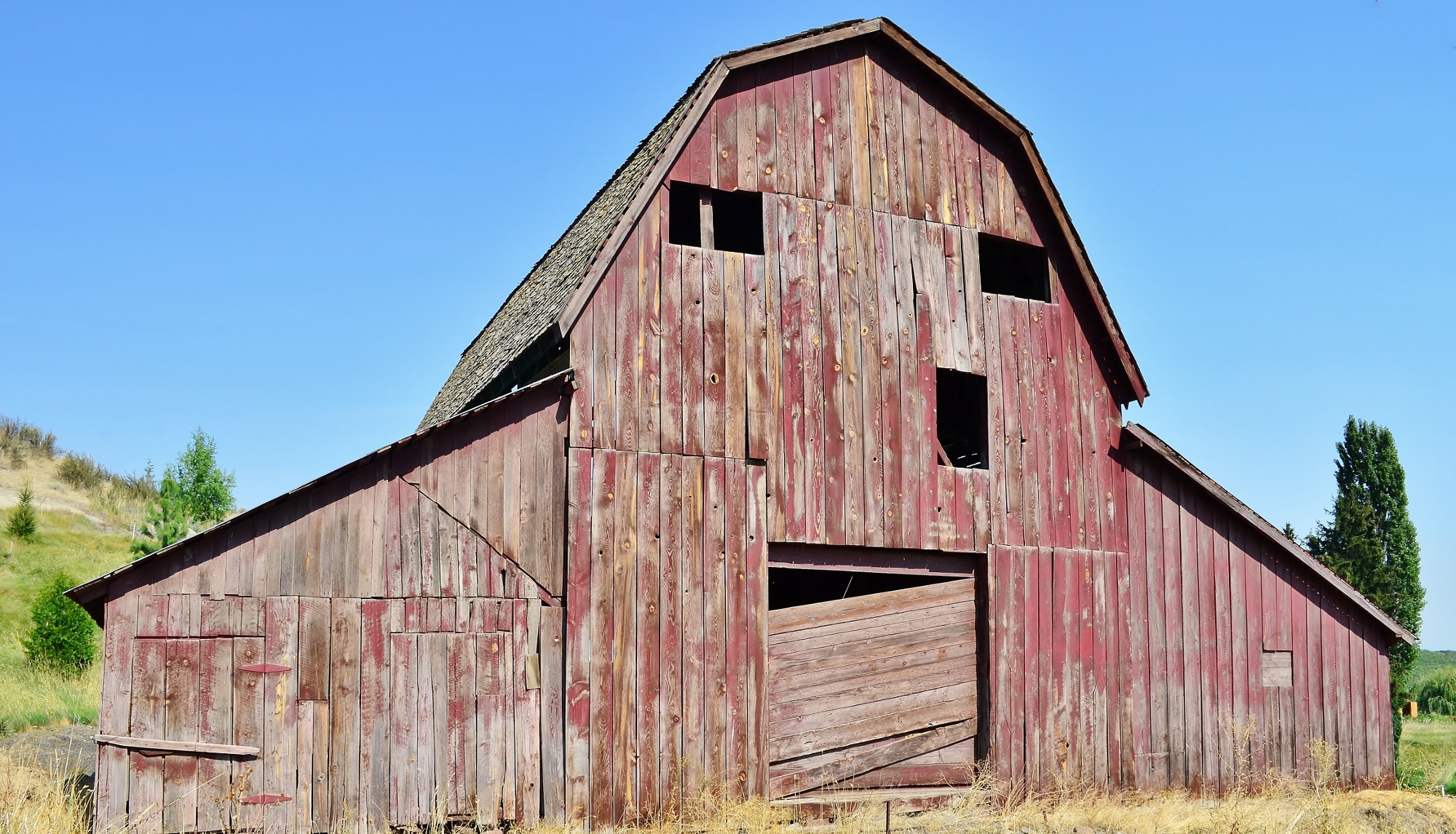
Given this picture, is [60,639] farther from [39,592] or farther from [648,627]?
[648,627]

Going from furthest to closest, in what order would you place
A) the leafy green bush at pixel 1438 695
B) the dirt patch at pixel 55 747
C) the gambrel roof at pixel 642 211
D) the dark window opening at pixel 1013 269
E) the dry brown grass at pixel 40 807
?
1. the leafy green bush at pixel 1438 695
2. the dark window opening at pixel 1013 269
3. the dirt patch at pixel 55 747
4. the gambrel roof at pixel 642 211
5. the dry brown grass at pixel 40 807

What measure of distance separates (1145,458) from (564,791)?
7936 mm

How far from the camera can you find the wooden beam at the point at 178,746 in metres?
10.0

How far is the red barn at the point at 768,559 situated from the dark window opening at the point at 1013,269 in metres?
0.07

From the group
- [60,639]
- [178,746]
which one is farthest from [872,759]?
[60,639]

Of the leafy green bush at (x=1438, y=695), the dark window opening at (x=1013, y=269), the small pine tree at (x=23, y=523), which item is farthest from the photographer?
the leafy green bush at (x=1438, y=695)

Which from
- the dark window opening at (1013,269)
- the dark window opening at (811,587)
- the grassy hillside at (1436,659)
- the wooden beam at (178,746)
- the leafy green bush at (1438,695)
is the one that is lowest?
the grassy hillside at (1436,659)

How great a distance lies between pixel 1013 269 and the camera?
1573 centimetres

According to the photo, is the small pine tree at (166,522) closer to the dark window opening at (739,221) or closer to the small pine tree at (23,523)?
the small pine tree at (23,523)

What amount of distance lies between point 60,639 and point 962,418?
17.3 m

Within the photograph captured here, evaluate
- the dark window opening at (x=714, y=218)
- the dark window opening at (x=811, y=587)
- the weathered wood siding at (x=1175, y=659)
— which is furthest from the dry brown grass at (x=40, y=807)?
the weathered wood siding at (x=1175, y=659)

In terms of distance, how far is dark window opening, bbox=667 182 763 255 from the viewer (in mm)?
13242

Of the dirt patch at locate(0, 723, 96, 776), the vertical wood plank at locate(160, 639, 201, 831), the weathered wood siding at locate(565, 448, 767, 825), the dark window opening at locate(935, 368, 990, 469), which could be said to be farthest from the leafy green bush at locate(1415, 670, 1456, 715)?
the vertical wood plank at locate(160, 639, 201, 831)

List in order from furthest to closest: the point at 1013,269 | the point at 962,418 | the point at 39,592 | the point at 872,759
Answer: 1. the point at 39,592
2. the point at 962,418
3. the point at 1013,269
4. the point at 872,759
